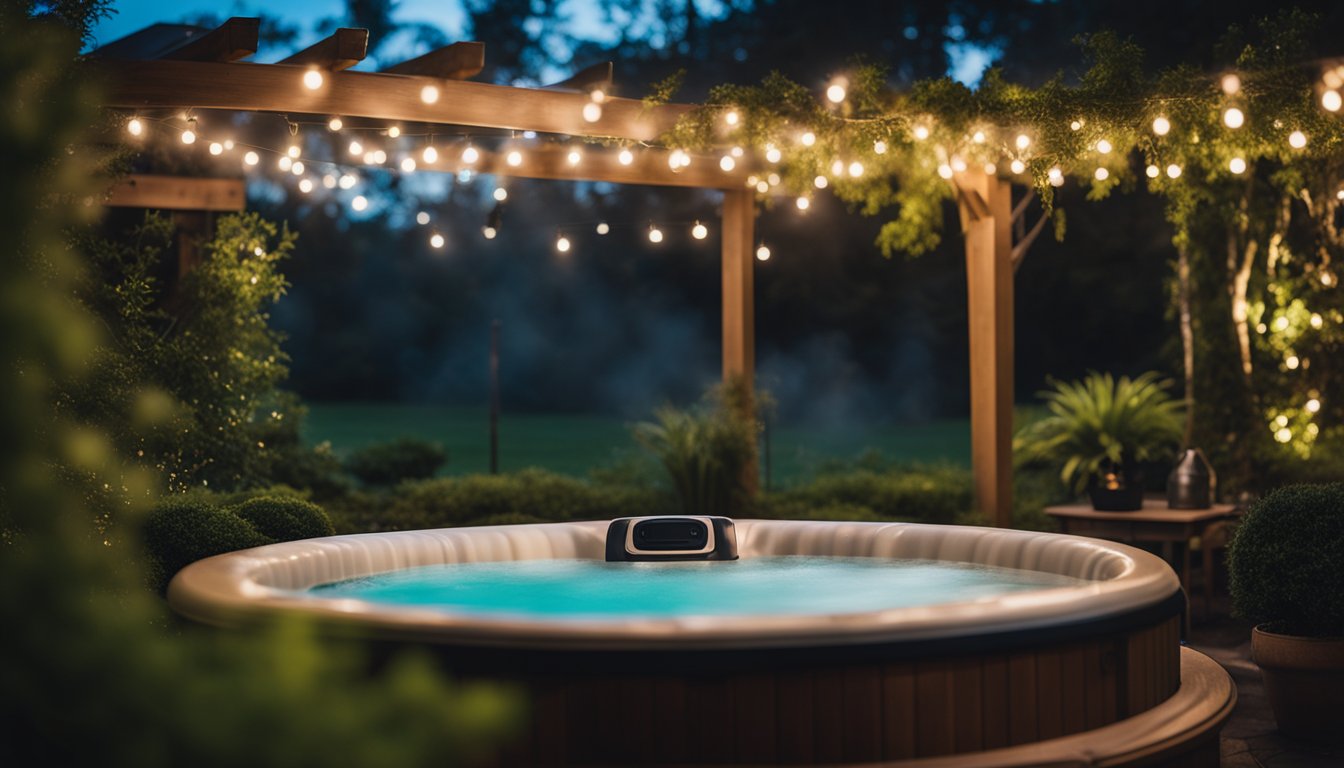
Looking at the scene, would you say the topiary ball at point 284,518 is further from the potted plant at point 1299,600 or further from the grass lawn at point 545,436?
the grass lawn at point 545,436

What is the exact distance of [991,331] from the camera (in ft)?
25.2

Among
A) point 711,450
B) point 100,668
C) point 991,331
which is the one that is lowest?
point 711,450

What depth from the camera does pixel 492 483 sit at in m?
9.73

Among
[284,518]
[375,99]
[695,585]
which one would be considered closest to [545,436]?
[375,99]

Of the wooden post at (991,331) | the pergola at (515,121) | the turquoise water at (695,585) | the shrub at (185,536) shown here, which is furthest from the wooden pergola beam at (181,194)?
the wooden post at (991,331)

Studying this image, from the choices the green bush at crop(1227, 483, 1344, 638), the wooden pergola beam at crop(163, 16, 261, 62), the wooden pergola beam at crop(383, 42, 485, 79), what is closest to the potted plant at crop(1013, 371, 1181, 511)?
the green bush at crop(1227, 483, 1344, 638)

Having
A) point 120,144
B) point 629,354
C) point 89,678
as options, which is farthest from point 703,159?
point 629,354

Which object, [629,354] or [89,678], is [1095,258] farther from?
[89,678]

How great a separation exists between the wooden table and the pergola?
2.69 feet

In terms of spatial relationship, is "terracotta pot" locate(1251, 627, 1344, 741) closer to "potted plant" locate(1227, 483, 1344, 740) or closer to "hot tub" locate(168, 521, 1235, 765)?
"potted plant" locate(1227, 483, 1344, 740)

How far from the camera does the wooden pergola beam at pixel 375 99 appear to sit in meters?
5.89

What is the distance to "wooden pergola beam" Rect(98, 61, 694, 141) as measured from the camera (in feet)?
19.3

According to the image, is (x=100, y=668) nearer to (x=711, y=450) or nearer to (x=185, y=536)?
(x=185, y=536)

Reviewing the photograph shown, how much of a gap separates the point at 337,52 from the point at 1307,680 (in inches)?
186
